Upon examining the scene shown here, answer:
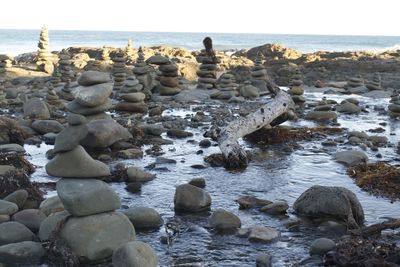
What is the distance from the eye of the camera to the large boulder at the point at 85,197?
736 cm

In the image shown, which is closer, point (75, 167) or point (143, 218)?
point (75, 167)

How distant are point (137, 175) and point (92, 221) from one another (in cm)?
395

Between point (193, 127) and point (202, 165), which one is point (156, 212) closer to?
point (202, 165)

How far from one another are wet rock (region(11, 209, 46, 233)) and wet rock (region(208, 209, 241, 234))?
262 centimetres

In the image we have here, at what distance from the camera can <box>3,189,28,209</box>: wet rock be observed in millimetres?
8867

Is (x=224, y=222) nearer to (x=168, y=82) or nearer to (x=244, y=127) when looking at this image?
(x=244, y=127)

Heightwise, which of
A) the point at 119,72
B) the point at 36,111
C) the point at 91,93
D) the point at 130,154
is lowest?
the point at 130,154

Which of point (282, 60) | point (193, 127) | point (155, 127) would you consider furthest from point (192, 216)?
point (282, 60)

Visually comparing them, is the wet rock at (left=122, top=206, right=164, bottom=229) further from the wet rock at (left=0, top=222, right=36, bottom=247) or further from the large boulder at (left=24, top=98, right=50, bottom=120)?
the large boulder at (left=24, top=98, right=50, bottom=120)

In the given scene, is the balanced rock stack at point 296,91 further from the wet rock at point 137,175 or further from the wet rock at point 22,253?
the wet rock at point 22,253

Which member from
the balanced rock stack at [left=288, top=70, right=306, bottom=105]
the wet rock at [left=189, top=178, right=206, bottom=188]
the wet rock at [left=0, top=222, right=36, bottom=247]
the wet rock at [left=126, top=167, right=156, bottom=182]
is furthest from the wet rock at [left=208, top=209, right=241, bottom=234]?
the balanced rock stack at [left=288, top=70, right=306, bottom=105]

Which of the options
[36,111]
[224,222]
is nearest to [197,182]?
[224,222]

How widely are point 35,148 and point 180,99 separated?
39.5ft

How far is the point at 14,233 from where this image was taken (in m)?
7.55
